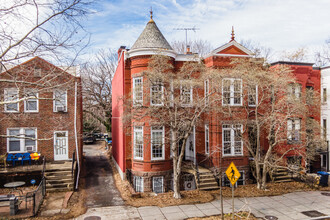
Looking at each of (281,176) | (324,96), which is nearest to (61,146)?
(281,176)

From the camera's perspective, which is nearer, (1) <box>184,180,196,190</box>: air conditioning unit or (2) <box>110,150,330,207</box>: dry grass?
(2) <box>110,150,330,207</box>: dry grass

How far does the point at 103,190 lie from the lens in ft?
49.8

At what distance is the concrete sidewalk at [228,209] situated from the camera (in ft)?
37.0

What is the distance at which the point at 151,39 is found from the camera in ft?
52.9

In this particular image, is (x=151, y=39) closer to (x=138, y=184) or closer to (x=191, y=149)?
(x=191, y=149)

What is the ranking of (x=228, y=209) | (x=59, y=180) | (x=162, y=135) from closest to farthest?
(x=228, y=209), (x=59, y=180), (x=162, y=135)

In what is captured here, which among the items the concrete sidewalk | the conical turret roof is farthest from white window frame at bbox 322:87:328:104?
the conical turret roof

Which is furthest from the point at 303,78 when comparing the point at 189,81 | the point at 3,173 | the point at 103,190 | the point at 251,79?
the point at 3,173

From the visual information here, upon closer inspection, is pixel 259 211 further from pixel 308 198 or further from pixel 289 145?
pixel 289 145

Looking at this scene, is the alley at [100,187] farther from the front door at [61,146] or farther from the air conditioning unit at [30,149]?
the air conditioning unit at [30,149]

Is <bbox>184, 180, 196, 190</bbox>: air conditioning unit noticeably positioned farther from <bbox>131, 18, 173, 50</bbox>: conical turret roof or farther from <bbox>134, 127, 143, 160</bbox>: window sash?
<bbox>131, 18, 173, 50</bbox>: conical turret roof

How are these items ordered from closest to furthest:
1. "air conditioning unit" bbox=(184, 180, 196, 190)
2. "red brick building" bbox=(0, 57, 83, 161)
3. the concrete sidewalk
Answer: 1. the concrete sidewalk
2. "air conditioning unit" bbox=(184, 180, 196, 190)
3. "red brick building" bbox=(0, 57, 83, 161)

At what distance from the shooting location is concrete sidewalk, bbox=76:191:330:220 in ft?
37.0

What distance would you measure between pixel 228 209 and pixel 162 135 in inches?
238
